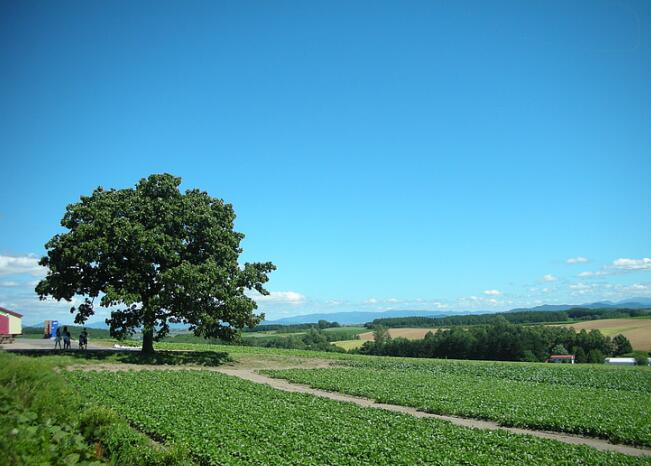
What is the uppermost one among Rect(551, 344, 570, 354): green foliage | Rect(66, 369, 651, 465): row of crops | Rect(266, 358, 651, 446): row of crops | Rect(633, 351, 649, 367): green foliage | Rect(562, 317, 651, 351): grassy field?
Rect(66, 369, 651, 465): row of crops

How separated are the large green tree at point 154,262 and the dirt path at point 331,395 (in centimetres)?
350

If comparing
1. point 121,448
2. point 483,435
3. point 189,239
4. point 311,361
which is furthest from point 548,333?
point 121,448

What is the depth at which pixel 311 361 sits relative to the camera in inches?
1731

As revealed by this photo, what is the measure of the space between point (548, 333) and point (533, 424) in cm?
6687

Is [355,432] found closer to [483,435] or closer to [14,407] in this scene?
[483,435]

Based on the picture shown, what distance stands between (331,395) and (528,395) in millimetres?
10407

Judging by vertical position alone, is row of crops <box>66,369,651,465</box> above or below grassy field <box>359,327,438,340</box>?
above

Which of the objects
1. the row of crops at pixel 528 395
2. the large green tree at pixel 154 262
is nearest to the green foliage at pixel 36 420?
the row of crops at pixel 528 395

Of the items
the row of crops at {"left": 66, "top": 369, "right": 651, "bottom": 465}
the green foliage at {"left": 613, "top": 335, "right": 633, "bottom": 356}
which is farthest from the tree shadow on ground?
the green foliage at {"left": 613, "top": 335, "right": 633, "bottom": 356}

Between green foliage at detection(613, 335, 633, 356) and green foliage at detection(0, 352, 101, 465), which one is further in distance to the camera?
green foliage at detection(613, 335, 633, 356)

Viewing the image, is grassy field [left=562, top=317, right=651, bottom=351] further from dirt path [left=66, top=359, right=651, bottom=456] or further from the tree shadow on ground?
the tree shadow on ground

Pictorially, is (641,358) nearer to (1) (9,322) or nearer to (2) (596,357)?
(2) (596,357)

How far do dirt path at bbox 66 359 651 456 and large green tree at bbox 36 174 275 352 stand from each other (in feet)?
11.5

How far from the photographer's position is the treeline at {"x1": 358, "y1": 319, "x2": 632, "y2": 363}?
72.6 metres
